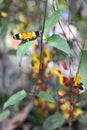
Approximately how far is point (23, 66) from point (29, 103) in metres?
0.53

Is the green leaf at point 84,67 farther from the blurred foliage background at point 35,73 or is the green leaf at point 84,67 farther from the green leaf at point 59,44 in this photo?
the blurred foliage background at point 35,73

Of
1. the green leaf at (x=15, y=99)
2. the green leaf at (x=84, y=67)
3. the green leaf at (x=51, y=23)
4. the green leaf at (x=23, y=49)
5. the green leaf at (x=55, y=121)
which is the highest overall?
the green leaf at (x=51, y=23)

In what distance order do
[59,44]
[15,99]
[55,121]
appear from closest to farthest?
1. [59,44]
2. [15,99]
3. [55,121]

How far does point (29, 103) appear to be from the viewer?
2.45m

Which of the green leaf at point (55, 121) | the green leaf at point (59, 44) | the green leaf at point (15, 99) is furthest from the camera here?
the green leaf at point (55, 121)

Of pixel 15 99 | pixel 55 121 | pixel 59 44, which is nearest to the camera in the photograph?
pixel 59 44

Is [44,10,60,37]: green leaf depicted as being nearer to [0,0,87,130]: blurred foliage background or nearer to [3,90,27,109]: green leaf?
[3,90,27,109]: green leaf

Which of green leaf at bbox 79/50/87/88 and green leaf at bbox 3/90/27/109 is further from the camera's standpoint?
green leaf at bbox 3/90/27/109

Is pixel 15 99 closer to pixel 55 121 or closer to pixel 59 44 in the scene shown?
pixel 59 44

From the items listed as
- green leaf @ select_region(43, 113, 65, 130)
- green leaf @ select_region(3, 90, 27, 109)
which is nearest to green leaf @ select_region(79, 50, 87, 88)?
green leaf @ select_region(3, 90, 27, 109)

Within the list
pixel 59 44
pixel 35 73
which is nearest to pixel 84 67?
pixel 59 44

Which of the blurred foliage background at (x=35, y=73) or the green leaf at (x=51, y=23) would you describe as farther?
the blurred foliage background at (x=35, y=73)

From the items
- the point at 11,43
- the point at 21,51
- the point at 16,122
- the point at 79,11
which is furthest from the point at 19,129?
the point at 11,43

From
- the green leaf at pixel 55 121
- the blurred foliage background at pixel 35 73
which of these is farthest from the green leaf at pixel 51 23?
the green leaf at pixel 55 121
